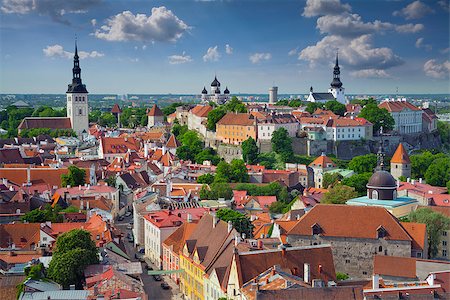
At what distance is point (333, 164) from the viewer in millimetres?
40438

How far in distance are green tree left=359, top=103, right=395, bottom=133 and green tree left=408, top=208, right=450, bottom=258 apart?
26.7 m

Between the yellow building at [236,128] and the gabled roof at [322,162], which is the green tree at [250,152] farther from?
the gabled roof at [322,162]

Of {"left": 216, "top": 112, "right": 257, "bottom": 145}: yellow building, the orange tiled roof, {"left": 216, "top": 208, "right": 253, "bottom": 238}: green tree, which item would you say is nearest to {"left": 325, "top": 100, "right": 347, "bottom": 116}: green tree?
{"left": 216, "top": 112, "right": 257, "bottom": 145}: yellow building

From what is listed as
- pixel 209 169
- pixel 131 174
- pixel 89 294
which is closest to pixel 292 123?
pixel 209 169

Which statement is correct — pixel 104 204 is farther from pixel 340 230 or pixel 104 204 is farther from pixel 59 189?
pixel 340 230

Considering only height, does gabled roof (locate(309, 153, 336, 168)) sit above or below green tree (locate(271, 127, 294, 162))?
below

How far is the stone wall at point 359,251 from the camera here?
771 inches

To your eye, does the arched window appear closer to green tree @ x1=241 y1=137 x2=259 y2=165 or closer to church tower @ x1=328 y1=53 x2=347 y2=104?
green tree @ x1=241 y1=137 x2=259 y2=165

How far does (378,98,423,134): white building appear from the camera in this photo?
5222cm

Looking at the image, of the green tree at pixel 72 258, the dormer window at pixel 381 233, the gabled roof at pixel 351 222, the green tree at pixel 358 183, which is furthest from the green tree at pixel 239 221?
the green tree at pixel 358 183

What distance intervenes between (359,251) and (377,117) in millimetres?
30085

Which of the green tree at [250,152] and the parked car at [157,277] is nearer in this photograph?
the parked car at [157,277]

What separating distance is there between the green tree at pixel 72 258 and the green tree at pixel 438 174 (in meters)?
22.5

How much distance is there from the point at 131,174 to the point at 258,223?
12.9 meters
